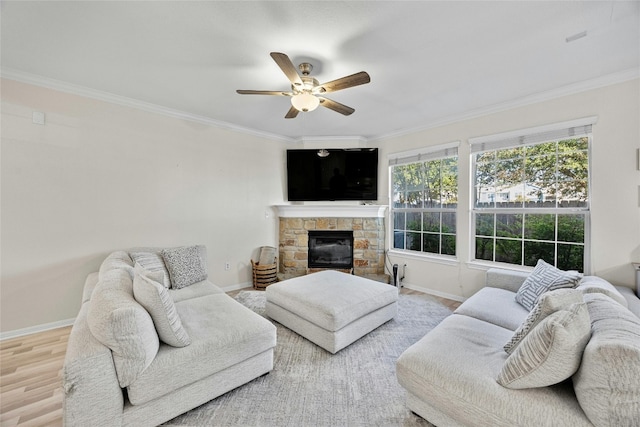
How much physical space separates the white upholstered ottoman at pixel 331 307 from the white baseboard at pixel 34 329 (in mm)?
2235

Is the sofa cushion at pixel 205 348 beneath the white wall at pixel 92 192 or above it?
beneath

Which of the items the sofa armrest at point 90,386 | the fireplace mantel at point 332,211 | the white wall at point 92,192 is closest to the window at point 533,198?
the fireplace mantel at point 332,211

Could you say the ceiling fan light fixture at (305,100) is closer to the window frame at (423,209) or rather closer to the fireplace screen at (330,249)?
the window frame at (423,209)

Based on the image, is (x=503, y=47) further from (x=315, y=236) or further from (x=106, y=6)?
(x=315, y=236)

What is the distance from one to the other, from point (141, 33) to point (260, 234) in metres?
3.06

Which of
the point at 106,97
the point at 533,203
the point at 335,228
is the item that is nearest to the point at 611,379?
the point at 533,203

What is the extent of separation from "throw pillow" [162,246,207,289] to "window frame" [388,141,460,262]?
9.93 feet

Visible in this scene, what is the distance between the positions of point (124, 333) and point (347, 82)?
2216 millimetres

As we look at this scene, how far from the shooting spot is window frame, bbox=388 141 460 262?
3701mm

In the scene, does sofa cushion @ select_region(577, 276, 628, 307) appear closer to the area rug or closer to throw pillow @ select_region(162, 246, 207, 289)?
the area rug

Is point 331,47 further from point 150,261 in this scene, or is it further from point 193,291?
point 150,261

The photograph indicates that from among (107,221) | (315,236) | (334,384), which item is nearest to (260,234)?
(315,236)

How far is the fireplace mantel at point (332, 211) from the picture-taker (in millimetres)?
4461

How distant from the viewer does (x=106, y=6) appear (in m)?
1.68
